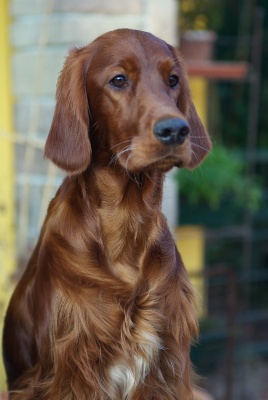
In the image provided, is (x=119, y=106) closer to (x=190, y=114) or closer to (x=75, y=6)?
(x=190, y=114)

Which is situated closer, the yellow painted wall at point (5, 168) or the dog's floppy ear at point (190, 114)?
the dog's floppy ear at point (190, 114)

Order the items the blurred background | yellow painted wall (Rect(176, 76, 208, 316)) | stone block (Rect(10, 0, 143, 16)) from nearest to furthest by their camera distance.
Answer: stone block (Rect(10, 0, 143, 16)) → the blurred background → yellow painted wall (Rect(176, 76, 208, 316))

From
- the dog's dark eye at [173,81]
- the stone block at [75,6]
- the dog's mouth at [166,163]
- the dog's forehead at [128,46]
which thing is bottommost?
the dog's mouth at [166,163]

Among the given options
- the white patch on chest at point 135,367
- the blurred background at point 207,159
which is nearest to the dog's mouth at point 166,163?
the white patch on chest at point 135,367

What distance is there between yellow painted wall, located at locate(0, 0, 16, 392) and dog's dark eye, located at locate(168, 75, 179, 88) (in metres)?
1.79

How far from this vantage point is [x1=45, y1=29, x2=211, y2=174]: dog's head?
174 centimetres

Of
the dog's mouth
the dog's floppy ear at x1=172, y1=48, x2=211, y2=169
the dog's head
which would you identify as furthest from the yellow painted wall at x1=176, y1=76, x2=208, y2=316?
the dog's mouth

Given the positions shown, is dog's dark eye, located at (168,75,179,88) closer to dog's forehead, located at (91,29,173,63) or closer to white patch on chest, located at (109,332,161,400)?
dog's forehead, located at (91,29,173,63)

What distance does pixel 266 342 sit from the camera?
4922 mm

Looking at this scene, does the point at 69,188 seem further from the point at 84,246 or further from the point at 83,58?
the point at 83,58

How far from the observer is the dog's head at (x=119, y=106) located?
5.72ft

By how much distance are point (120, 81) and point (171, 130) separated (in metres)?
0.22

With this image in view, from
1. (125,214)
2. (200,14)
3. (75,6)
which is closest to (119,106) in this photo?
(125,214)

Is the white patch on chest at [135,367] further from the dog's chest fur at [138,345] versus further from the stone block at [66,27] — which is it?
the stone block at [66,27]
